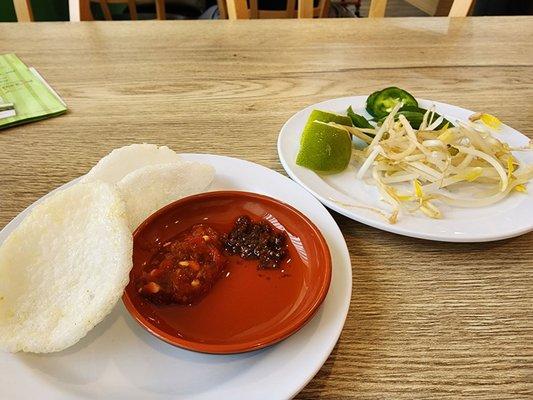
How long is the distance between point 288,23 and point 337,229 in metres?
1.13

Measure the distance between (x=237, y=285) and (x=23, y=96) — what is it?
876mm

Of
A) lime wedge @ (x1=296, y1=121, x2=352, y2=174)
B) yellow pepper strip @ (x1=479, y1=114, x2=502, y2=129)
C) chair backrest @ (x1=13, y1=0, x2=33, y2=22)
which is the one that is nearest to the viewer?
lime wedge @ (x1=296, y1=121, x2=352, y2=174)

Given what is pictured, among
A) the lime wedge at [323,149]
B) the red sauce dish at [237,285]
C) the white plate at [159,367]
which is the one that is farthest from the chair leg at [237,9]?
the white plate at [159,367]

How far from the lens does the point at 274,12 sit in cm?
205

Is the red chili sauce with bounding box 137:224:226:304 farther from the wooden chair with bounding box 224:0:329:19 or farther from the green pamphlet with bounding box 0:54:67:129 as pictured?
the wooden chair with bounding box 224:0:329:19

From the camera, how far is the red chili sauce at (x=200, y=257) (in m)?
0.59

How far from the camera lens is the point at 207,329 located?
560 mm

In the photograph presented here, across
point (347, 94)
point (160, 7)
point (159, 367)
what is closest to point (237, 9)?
point (160, 7)

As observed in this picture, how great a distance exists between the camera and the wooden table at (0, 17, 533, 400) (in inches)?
22.4

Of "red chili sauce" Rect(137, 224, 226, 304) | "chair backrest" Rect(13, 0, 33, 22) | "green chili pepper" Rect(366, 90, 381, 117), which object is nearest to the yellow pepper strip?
"green chili pepper" Rect(366, 90, 381, 117)

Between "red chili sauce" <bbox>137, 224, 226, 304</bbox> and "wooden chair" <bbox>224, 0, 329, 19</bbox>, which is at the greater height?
"red chili sauce" <bbox>137, 224, 226, 304</bbox>

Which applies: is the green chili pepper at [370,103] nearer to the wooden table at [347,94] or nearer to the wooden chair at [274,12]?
the wooden table at [347,94]

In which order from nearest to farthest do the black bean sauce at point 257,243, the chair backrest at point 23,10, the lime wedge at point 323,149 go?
the black bean sauce at point 257,243, the lime wedge at point 323,149, the chair backrest at point 23,10

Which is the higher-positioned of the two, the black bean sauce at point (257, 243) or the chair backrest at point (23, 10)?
the black bean sauce at point (257, 243)
